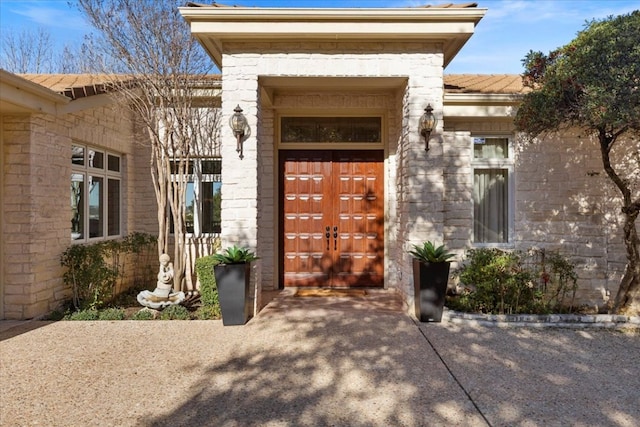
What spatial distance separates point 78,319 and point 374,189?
5.14 m

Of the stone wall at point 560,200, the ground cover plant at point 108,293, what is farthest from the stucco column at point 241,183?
the stone wall at point 560,200

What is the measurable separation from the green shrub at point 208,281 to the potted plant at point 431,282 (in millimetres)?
2786

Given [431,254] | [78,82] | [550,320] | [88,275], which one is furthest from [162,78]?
[550,320]

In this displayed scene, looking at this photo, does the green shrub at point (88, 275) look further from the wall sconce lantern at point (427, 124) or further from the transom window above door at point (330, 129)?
the wall sconce lantern at point (427, 124)

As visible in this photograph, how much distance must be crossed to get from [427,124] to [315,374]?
3.62m

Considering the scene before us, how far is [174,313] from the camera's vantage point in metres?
5.74

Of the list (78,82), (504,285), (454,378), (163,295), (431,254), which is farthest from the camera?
(78,82)

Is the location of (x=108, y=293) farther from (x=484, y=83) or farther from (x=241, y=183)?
(x=484, y=83)

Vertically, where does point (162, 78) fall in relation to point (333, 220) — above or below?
above

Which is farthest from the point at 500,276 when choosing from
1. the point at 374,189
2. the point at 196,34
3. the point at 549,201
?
the point at 196,34

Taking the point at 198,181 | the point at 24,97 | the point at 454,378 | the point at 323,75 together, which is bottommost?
the point at 454,378

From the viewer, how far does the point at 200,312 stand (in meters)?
5.65

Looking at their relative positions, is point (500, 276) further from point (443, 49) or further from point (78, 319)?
point (78, 319)

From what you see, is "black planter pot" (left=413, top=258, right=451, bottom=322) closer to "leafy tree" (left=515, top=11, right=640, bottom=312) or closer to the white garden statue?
"leafy tree" (left=515, top=11, right=640, bottom=312)
